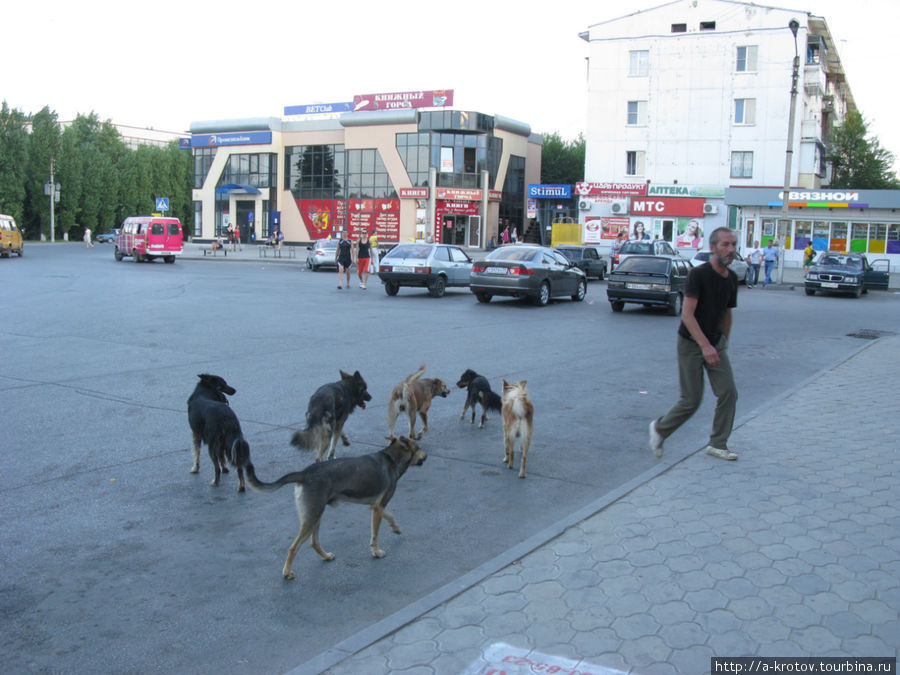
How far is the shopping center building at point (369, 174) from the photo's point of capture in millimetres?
62406

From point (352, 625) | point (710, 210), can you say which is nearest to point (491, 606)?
point (352, 625)

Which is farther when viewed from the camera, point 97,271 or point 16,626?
point 97,271

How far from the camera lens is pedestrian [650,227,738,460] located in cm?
641

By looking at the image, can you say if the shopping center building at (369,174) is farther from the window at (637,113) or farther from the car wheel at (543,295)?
the car wheel at (543,295)

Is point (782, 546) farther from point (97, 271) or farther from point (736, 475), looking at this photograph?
point (97, 271)

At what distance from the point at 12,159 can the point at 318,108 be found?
28.3 metres

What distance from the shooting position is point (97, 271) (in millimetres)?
31875

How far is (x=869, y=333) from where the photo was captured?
17.3 m

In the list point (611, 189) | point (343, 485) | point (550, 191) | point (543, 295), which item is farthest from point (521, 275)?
point (550, 191)

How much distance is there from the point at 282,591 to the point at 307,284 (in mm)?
24465

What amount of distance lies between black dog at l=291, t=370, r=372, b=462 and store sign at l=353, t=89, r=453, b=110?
60042 mm

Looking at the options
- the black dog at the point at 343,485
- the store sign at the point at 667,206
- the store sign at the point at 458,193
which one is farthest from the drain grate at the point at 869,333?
the store sign at the point at 458,193

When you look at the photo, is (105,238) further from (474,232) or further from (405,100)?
(474,232)

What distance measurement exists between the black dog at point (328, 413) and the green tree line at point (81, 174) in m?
75.6
